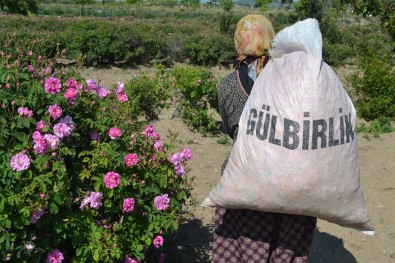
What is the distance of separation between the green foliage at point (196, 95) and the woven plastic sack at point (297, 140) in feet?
13.3

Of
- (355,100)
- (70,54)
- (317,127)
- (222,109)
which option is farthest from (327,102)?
(70,54)

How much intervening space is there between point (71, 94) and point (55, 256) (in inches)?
26.8

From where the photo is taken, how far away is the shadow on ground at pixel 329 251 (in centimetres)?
374

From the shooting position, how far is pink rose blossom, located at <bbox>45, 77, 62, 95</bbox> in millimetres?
2318

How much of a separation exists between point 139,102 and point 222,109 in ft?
12.9

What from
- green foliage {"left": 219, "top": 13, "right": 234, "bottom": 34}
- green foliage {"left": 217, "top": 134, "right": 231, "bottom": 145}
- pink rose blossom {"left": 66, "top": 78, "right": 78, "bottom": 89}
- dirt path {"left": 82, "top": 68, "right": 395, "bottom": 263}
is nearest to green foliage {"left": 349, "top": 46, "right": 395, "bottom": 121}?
dirt path {"left": 82, "top": 68, "right": 395, "bottom": 263}

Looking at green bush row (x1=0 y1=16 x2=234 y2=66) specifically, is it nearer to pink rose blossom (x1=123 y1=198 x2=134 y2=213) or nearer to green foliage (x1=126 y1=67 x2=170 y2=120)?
green foliage (x1=126 y1=67 x2=170 y2=120)

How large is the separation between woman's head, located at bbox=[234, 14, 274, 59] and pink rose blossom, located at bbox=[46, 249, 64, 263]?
1139 millimetres

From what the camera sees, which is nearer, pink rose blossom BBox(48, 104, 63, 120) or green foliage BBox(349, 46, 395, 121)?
pink rose blossom BBox(48, 104, 63, 120)

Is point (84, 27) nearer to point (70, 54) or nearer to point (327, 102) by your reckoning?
point (70, 54)

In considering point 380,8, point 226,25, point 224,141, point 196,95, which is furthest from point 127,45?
point 226,25

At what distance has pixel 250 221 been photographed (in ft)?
8.27

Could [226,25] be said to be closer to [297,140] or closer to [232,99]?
[232,99]

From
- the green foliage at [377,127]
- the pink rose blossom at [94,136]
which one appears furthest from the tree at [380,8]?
the pink rose blossom at [94,136]
